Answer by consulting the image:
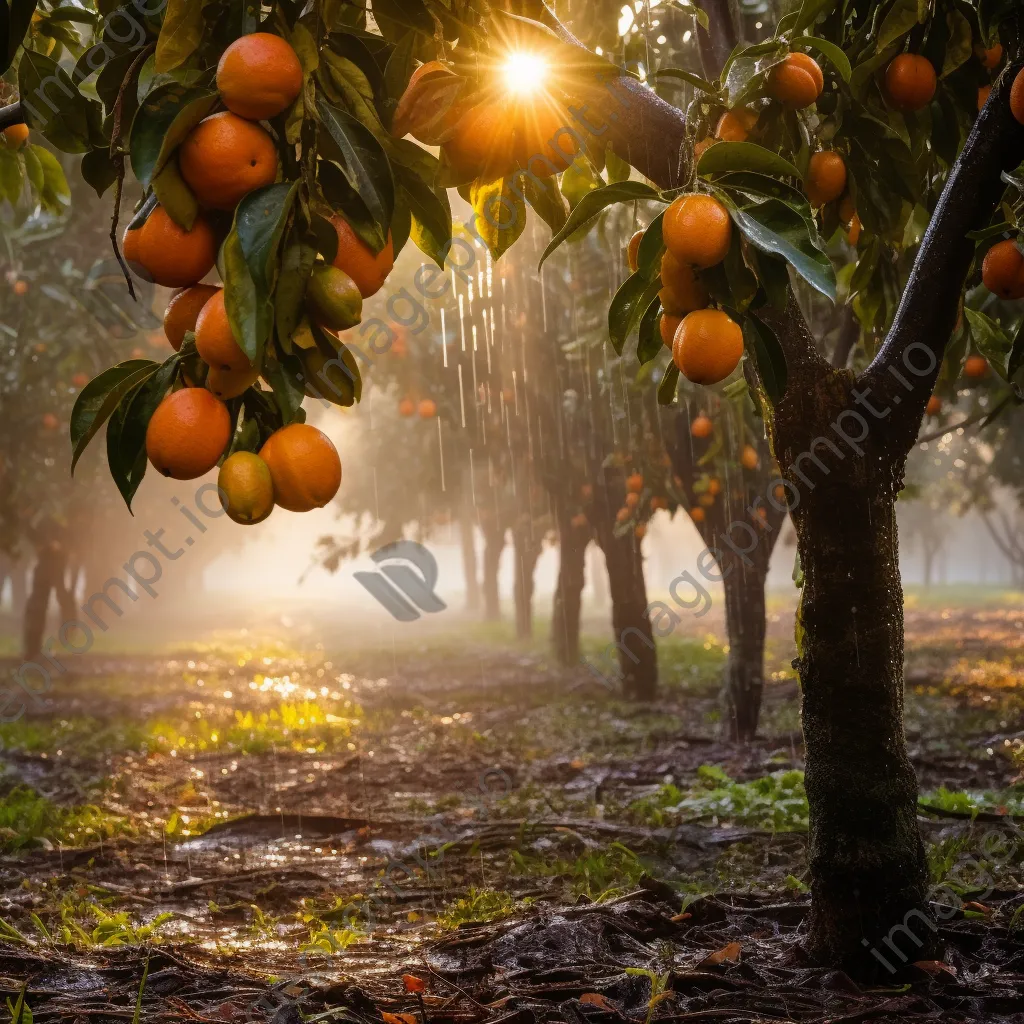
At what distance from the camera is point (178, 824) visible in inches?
225

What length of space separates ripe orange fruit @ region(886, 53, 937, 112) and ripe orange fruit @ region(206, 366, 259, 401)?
1960 mm

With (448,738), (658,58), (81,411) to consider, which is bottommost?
(448,738)

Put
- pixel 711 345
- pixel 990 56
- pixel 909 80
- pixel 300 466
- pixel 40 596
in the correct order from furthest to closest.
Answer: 1. pixel 40 596
2. pixel 990 56
3. pixel 909 80
4. pixel 711 345
5. pixel 300 466

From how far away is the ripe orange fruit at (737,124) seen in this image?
2.45 m

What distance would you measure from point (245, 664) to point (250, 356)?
56.0 feet

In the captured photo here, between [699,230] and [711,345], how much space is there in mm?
239

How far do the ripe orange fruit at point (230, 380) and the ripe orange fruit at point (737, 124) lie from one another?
A: 150 cm

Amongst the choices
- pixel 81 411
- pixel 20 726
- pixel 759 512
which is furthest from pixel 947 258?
pixel 20 726

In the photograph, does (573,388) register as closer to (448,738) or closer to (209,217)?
(448,738)

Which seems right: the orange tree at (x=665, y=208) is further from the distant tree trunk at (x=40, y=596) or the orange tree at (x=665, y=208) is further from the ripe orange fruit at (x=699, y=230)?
the distant tree trunk at (x=40, y=596)

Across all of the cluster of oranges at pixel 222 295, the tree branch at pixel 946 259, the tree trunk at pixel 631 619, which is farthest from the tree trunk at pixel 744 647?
the cluster of oranges at pixel 222 295

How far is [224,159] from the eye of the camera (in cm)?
148

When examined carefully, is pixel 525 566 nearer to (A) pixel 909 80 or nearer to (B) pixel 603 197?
(A) pixel 909 80

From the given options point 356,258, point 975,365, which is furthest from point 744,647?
point 356,258
